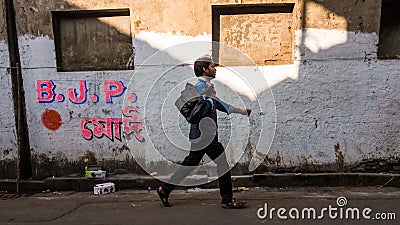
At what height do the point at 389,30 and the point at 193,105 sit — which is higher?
the point at 389,30

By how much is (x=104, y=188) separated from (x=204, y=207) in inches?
65.4

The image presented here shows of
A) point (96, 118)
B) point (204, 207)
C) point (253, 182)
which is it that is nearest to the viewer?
point (204, 207)

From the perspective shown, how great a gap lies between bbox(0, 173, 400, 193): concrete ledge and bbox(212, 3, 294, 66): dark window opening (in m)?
1.80

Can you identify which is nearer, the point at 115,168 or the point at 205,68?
the point at 205,68

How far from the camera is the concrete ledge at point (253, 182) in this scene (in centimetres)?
492

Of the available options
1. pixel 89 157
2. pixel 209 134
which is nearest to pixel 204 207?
pixel 209 134

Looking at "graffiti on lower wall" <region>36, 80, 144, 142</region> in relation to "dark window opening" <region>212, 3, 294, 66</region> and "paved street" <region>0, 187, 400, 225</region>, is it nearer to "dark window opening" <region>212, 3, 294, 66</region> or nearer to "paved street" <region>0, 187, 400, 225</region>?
"paved street" <region>0, 187, 400, 225</region>

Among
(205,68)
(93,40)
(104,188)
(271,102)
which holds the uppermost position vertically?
(93,40)

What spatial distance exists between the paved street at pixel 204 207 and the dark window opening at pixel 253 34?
204 centimetres

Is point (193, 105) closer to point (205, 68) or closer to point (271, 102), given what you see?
point (205, 68)

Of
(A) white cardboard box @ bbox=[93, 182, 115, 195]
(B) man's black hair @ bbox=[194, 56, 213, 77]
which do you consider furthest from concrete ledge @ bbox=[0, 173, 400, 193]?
(B) man's black hair @ bbox=[194, 56, 213, 77]

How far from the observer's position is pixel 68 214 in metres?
4.04

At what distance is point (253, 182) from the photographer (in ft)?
16.4

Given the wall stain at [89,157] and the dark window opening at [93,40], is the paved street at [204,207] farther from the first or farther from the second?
the dark window opening at [93,40]
